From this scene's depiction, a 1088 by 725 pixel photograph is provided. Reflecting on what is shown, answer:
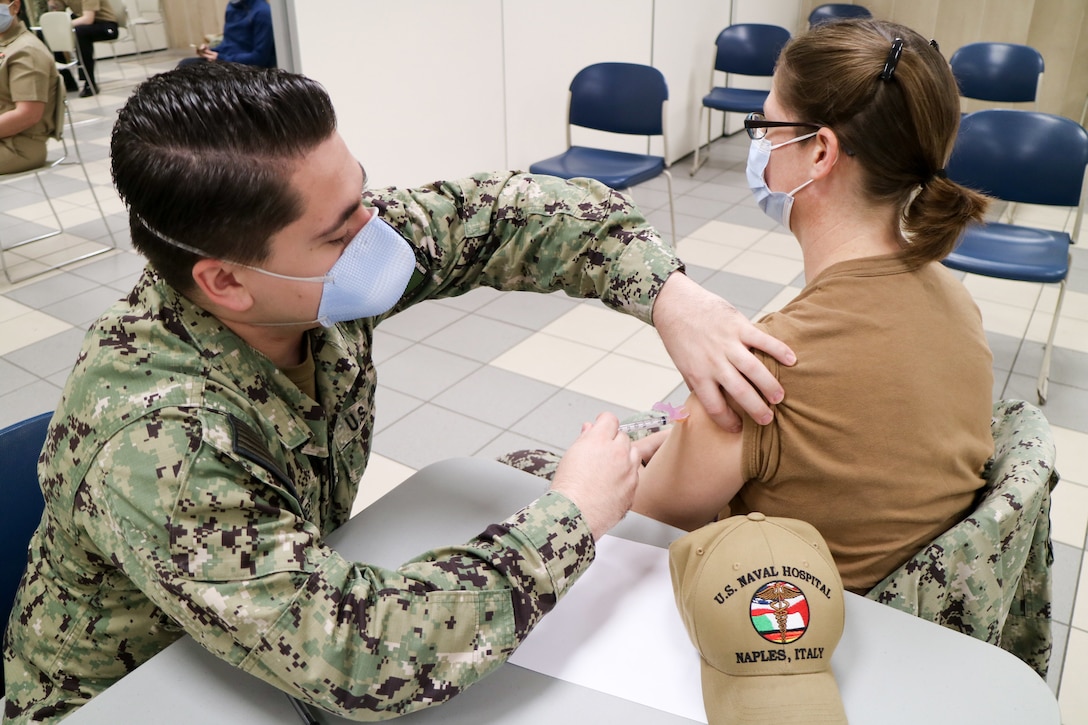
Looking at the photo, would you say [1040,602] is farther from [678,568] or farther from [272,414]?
[272,414]

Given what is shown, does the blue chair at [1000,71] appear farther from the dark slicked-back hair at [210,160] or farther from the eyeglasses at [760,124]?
the dark slicked-back hair at [210,160]

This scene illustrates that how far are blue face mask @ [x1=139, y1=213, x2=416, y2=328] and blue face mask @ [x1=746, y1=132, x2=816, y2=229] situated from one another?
0.70 metres

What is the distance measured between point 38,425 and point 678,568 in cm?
102

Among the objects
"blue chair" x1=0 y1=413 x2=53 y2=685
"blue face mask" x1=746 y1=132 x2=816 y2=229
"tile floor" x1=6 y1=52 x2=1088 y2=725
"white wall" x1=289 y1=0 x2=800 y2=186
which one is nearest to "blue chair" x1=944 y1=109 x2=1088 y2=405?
"tile floor" x1=6 y1=52 x2=1088 y2=725

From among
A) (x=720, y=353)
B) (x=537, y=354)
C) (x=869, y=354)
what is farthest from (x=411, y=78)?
(x=869, y=354)

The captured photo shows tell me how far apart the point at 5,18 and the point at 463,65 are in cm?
216

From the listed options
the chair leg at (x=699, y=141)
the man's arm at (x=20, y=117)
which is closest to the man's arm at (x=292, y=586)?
the man's arm at (x=20, y=117)

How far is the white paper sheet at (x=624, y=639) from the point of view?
91cm

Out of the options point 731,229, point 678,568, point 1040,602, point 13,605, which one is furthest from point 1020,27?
point 13,605

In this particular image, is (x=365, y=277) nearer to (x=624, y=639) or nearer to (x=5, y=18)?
(x=624, y=639)

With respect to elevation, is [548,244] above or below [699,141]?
above

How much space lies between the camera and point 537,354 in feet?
11.1

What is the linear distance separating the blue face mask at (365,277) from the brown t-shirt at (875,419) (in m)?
0.56

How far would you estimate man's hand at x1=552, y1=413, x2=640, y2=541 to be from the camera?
100cm
